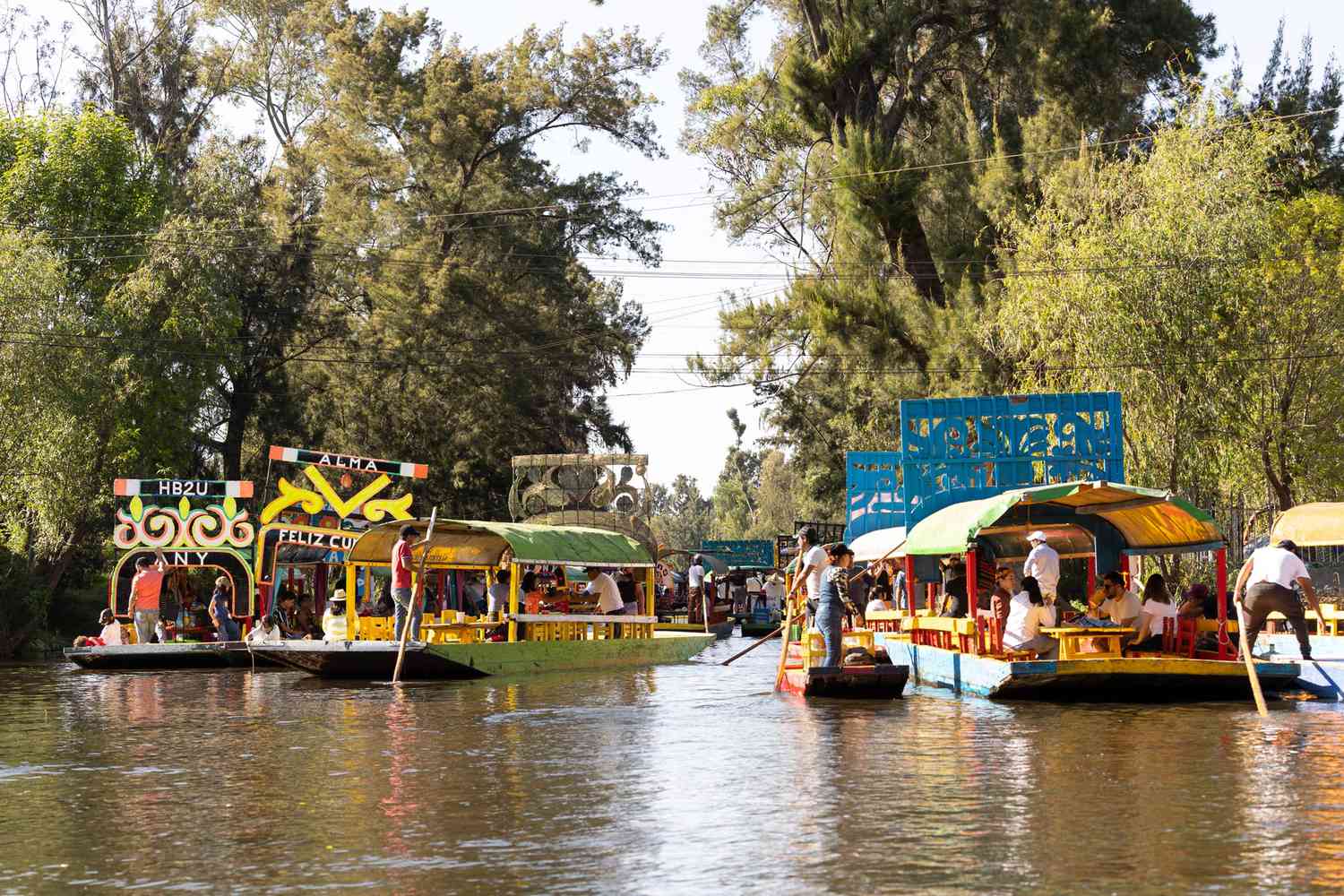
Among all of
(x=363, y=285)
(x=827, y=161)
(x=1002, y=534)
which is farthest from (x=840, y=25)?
(x=1002, y=534)

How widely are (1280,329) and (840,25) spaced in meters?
15.2

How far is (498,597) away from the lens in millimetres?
27656

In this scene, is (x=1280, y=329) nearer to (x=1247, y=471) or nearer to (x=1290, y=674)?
(x=1247, y=471)

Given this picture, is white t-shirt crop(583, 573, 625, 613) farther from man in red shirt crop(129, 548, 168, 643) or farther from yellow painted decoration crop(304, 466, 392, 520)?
man in red shirt crop(129, 548, 168, 643)

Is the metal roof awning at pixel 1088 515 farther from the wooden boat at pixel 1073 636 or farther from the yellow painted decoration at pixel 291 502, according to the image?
the yellow painted decoration at pixel 291 502

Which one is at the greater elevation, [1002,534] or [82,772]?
[1002,534]

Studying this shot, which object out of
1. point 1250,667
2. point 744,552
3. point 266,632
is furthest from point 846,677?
point 744,552

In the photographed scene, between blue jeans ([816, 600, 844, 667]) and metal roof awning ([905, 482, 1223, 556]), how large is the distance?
1725 millimetres

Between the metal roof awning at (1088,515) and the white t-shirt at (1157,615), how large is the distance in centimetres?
105

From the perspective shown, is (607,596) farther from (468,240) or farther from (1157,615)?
(468,240)

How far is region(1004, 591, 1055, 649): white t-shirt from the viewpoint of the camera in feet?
61.7

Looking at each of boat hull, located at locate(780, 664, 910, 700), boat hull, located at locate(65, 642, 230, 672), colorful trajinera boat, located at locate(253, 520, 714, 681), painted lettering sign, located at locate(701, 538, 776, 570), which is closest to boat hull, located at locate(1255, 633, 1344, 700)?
boat hull, located at locate(780, 664, 910, 700)

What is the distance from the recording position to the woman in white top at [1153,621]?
19.5 meters

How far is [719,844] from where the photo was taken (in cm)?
968
